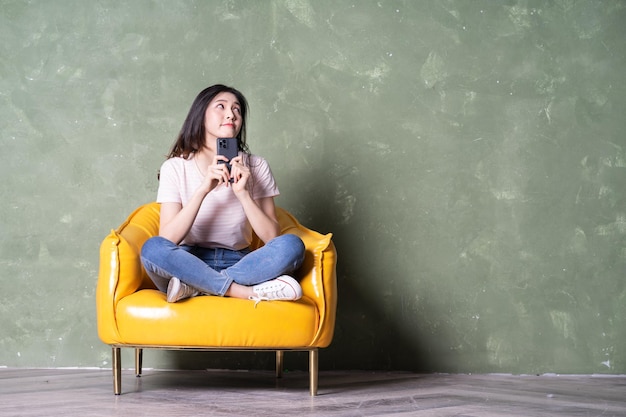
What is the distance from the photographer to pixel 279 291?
8.09ft

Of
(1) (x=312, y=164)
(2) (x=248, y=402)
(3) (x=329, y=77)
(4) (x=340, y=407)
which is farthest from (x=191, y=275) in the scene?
(3) (x=329, y=77)

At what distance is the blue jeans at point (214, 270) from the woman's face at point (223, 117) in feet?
1.73

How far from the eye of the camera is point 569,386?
3.00m

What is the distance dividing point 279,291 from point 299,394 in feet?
1.40

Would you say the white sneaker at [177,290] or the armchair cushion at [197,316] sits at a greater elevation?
the white sneaker at [177,290]

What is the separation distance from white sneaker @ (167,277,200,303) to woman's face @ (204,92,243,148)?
2.18ft

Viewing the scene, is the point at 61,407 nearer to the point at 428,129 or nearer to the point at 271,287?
the point at 271,287

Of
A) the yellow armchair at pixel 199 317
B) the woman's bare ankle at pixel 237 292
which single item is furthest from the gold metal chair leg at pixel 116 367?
the woman's bare ankle at pixel 237 292

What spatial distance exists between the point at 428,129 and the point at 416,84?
22cm

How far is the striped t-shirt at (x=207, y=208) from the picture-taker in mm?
2797

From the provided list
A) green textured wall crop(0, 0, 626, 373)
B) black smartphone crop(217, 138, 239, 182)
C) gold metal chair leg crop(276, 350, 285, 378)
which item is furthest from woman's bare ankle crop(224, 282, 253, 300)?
green textured wall crop(0, 0, 626, 373)

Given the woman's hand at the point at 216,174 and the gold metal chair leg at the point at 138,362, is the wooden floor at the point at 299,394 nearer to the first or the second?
the gold metal chair leg at the point at 138,362

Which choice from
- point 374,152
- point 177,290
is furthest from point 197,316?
point 374,152

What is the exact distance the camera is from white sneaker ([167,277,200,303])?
2.40 metres
